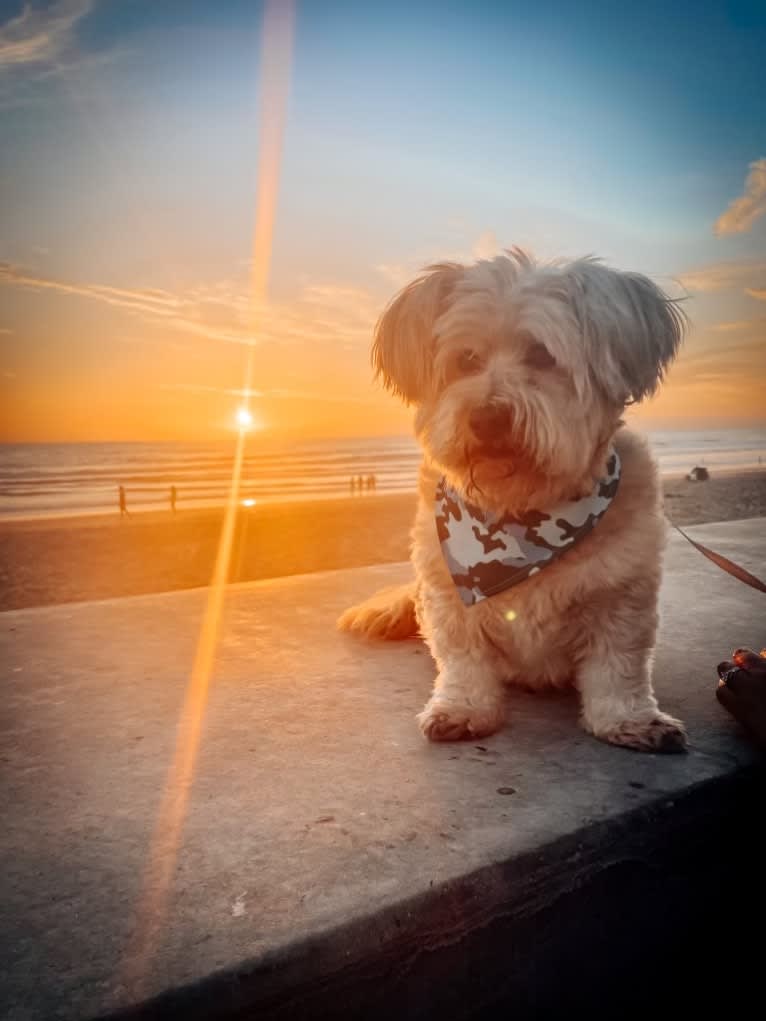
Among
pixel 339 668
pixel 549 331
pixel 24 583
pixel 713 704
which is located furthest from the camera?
pixel 24 583

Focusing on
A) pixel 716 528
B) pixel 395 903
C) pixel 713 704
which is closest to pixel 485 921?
pixel 395 903

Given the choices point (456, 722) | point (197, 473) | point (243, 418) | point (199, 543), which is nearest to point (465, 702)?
point (456, 722)

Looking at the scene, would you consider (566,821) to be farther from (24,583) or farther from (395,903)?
(24,583)

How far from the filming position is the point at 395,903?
4.60 feet

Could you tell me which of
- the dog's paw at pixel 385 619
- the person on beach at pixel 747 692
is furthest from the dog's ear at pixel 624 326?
the dog's paw at pixel 385 619

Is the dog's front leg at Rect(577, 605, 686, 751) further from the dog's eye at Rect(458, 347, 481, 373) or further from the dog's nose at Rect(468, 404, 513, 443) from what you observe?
the dog's eye at Rect(458, 347, 481, 373)

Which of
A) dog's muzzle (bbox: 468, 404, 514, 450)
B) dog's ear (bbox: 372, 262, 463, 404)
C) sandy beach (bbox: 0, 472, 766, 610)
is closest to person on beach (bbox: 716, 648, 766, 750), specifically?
dog's muzzle (bbox: 468, 404, 514, 450)

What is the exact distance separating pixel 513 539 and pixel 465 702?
0.54 meters

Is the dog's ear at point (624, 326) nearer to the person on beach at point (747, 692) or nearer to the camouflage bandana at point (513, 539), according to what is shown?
the camouflage bandana at point (513, 539)

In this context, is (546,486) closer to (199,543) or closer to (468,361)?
(468,361)

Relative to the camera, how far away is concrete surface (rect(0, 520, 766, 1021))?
1.32 meters

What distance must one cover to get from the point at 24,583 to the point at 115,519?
765 cm

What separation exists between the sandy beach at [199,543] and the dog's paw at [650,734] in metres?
9.74

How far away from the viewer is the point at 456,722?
2.19 metres
